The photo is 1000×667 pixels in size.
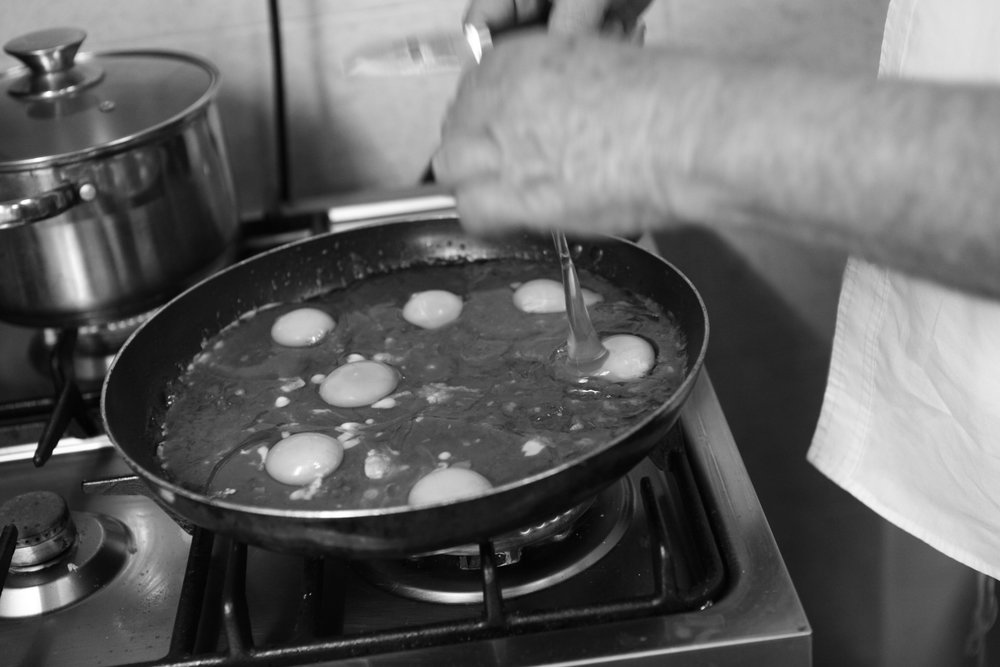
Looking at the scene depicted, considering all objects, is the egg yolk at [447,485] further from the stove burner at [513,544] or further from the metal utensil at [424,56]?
the metal utensil at [424,56]

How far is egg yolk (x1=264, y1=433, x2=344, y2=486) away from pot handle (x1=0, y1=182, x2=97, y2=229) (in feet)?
1.14

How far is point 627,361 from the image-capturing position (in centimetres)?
104

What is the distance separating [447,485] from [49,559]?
0.40 meters

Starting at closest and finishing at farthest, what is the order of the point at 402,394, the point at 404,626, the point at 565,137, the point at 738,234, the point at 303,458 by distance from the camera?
the point at 565,137 < the point at 404,626 < the point at 303,458 < the point at 402,394 < the point at 738,234

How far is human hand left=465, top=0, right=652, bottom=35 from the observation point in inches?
37.4

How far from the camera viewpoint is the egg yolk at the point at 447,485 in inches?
35.1

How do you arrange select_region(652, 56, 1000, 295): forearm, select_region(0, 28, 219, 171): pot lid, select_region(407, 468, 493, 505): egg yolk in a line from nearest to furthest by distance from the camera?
1. select_region(652, 56, 1000, 295): forearm
2. select_region(407, 468, 493, 505): egg yolk
3. select_region(0, 28, 219, 171): pot lid

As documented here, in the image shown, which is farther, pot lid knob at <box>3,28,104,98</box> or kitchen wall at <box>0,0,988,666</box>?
kitchen wall at <box>0,0,988,666</box>

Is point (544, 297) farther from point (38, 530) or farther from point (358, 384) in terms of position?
point (38, 530)

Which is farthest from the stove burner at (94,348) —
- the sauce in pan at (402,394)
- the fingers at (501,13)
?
the fingers at (501,13)

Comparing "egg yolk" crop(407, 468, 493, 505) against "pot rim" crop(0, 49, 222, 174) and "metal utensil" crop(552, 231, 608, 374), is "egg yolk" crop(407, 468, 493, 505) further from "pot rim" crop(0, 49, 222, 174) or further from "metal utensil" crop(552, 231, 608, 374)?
"pot rim" crop(0, 49, 222, 174)

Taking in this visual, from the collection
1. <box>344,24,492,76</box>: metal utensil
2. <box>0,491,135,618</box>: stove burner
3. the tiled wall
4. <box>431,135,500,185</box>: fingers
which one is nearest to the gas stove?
<box>0,491,135,618</box>: stove burner

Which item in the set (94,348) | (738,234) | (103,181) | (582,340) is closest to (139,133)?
(103,181)

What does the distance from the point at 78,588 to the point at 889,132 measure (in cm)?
81
